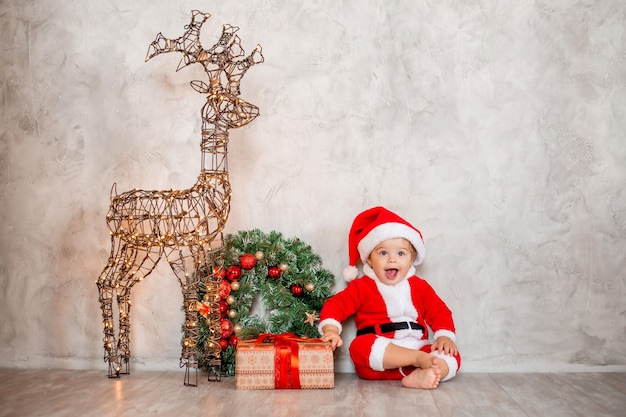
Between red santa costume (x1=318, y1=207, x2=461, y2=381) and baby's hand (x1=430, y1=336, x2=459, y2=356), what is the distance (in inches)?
1.1

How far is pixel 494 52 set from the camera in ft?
10.3

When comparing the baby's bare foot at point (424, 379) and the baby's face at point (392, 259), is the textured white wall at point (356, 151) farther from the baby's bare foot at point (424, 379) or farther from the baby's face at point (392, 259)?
the baby's bare foot at point (424, 379)

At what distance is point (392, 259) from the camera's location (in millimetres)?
2941

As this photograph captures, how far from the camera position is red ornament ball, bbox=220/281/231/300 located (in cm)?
292

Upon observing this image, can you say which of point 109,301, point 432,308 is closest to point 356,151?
point 432,308

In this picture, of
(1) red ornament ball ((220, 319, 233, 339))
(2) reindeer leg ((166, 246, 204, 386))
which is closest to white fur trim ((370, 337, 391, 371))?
(1) red ornament ball ((220, 319, 233, 339))

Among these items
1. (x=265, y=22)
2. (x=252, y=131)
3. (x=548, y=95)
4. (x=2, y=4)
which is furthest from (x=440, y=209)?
(x=2, y=4)

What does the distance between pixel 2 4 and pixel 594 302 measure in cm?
305

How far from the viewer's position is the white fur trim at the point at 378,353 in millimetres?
2821

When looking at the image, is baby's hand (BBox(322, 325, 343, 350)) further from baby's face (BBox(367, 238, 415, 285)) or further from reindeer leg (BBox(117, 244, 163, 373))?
reindeer leg (BBox(117, 244, 163, 373))

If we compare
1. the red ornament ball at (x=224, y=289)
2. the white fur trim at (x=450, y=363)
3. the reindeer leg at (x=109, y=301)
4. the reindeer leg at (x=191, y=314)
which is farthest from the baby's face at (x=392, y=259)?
the reindeer leg at (x=109, y=301)

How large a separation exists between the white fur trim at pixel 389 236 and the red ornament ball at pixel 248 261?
46cm

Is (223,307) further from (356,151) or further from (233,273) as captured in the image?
(356,151)

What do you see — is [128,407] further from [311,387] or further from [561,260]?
[561,260]
